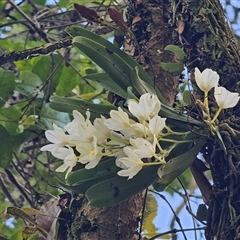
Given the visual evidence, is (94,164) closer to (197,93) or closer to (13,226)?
(197,93)

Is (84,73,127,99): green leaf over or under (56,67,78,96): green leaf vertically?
under

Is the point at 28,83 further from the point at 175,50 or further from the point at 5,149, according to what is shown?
the point at 175,50

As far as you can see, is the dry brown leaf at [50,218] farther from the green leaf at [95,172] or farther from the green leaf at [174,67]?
the green leaf at [174,67]

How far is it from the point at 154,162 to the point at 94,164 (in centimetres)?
10

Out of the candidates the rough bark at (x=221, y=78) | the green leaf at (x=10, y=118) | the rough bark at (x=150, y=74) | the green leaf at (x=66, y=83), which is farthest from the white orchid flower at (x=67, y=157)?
the green leaf at (x=66, y=83)

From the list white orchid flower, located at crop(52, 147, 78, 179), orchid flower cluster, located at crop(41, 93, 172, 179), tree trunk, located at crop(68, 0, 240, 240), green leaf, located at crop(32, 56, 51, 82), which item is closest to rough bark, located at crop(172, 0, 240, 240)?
tree trunk, located at crop(68, 0, 240, 240)

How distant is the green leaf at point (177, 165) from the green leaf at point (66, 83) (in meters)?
0.79

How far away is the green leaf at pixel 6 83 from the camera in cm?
130

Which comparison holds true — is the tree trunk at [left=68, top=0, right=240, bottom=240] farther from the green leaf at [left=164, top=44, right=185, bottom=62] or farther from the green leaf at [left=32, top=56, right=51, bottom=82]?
the green leaf at [left=32, top=56, right=51, bottom=82]

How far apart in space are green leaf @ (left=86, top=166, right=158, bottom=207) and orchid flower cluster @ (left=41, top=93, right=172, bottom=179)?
0.03 meters

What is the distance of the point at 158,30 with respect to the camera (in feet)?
3.49

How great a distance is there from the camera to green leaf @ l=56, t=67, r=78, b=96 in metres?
1.58

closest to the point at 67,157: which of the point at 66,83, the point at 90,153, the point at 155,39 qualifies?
the point at 90,153

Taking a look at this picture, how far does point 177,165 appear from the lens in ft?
2.71
